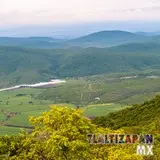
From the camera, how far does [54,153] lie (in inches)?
1319

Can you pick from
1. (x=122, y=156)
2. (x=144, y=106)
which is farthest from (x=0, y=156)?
(x=144, y=106)

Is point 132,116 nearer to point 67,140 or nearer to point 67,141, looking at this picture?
point 67,141

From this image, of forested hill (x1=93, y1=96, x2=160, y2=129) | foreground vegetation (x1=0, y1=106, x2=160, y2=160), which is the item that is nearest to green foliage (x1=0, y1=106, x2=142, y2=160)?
foreground vegetation (x1=0, y1=106, x2=160, y2=160)

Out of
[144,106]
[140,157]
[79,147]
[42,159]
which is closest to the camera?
[79,147]

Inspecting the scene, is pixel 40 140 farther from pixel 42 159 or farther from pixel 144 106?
pixel 144 106

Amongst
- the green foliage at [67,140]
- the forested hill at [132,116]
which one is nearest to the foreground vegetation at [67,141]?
the green foliage at [67,140]

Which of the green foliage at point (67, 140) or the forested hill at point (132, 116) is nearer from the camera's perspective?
the green foliage at point (67, 140)

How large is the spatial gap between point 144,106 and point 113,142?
3689 inches

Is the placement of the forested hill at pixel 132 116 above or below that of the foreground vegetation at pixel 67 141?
below

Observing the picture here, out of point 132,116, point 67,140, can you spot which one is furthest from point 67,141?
point 132,116

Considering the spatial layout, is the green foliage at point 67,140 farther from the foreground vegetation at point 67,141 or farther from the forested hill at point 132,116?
the forested hill at point 132,116

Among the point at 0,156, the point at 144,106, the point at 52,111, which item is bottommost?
the point at 144,106

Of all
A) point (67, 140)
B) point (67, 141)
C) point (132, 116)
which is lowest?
point (132, 116)

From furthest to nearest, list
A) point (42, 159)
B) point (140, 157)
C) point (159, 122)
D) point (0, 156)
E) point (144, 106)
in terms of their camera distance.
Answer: point (144, 106)
point (159, 122)
point (0, 156)
point (42, 159)
point (140, 157)
